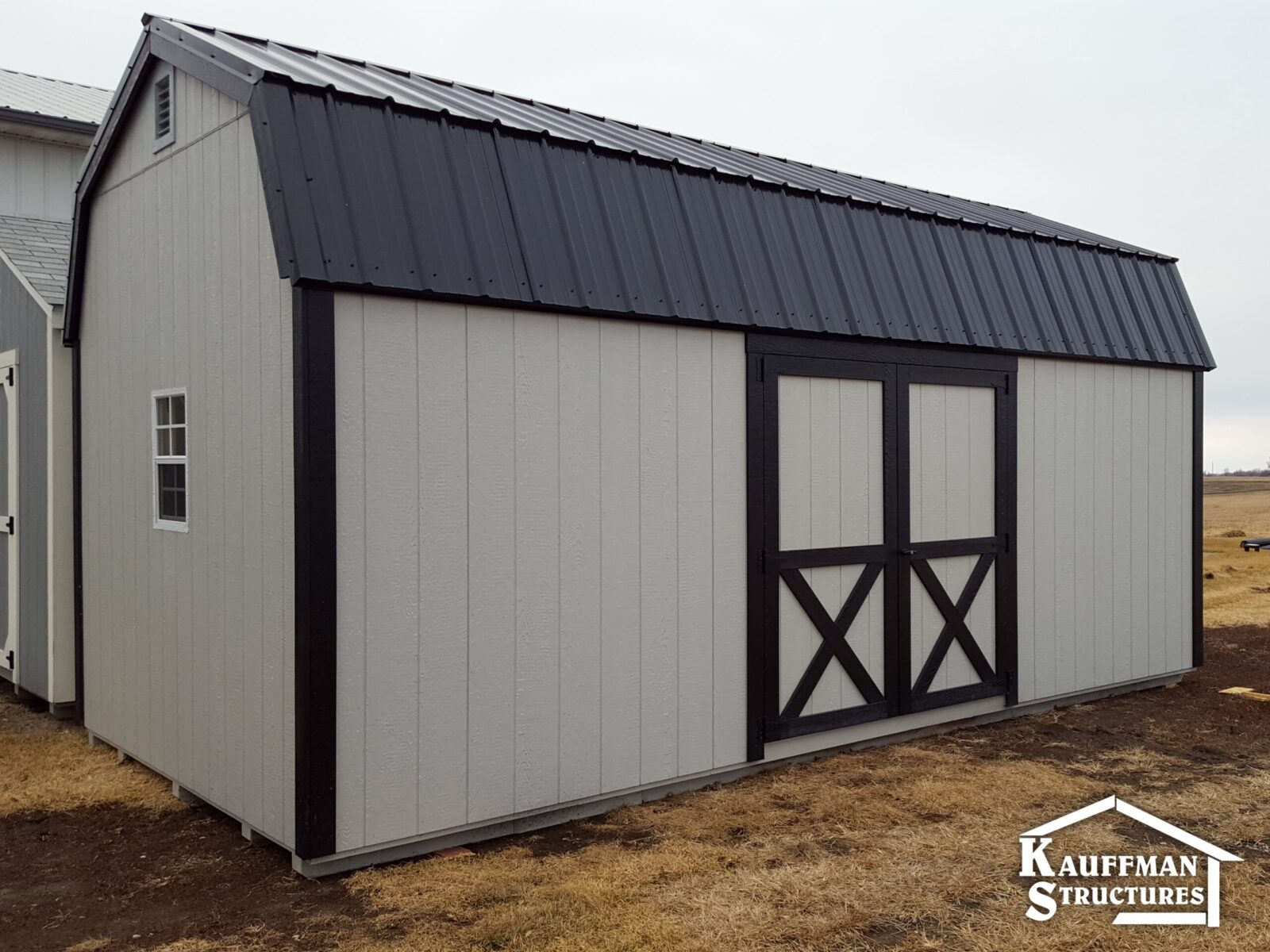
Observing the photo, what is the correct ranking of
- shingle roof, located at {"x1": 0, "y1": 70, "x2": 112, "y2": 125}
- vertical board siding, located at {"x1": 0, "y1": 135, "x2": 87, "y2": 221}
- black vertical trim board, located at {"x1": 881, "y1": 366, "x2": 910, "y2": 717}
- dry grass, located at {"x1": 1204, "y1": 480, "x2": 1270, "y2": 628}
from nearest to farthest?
black vertical trim board, located at {"x1": 881, "y1": 366, "x2": 910, "y2": 717}, vertical board siding, located at {"x1": 0, "y1": 135, "x2": 87, "y2": 221}, shingle roof, located at {"x1": 0, "y1": 70, "x2": 112, "y2": 125}, dry grass, located at {"x1": 1204, "y1": 480, "x2": 1270, "y2": 628}

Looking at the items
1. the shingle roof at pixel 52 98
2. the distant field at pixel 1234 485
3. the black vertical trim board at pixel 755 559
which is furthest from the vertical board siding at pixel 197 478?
the distant field at pixel 1234 485

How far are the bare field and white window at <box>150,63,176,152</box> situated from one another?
3.40 metres

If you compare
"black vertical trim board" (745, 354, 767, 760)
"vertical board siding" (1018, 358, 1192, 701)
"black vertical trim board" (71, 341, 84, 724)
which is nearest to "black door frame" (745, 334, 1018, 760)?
"black vertical trim board" (745, 354, 767, 760)

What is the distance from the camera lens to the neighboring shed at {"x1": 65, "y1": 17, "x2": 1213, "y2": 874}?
4797 millimetres

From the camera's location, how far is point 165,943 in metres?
4.12

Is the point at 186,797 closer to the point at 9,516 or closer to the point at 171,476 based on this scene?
the point at 171,476

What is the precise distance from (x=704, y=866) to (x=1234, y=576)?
45.2 ft

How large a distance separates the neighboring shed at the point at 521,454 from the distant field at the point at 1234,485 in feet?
120

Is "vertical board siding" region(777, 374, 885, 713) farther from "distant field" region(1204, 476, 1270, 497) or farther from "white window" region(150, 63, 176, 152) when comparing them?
"distant field" region(1204, 476, 1270, 497)

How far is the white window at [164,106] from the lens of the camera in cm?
581

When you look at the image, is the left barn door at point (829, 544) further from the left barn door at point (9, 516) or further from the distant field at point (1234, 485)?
the distant field at point (1234, 485)

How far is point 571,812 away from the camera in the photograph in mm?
5477

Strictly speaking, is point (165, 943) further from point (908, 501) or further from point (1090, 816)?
point (908, 501)

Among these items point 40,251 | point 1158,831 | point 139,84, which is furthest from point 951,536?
point 40,251
